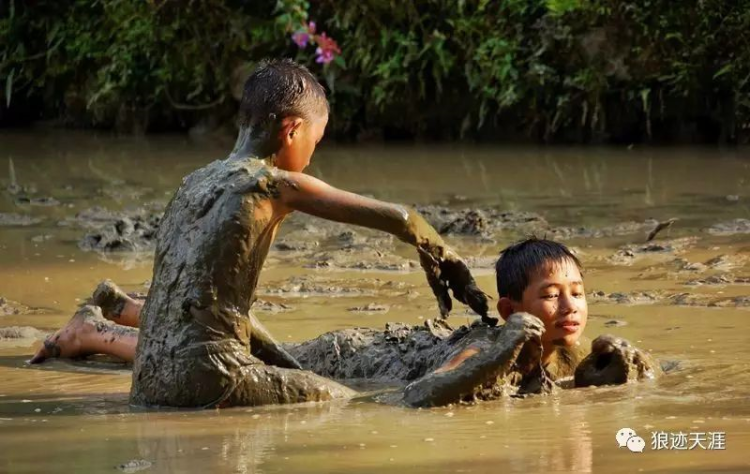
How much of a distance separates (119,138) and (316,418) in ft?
33.7

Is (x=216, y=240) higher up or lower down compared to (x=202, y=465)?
higher up

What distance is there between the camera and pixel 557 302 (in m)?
4.93

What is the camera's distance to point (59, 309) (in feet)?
20.8

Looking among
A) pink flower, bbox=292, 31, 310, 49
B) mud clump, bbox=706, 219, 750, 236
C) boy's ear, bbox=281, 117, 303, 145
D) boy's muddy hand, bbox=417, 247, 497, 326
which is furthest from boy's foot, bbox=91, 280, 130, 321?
pink flower, bbox=292, 31, 310, 49

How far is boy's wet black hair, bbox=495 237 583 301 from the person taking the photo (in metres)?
4.95

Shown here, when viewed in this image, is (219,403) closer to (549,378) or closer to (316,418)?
(316,418)

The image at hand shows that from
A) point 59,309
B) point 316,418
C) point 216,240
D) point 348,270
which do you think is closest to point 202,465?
point 316,418

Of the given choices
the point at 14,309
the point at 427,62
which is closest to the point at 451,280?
the point at 14,309

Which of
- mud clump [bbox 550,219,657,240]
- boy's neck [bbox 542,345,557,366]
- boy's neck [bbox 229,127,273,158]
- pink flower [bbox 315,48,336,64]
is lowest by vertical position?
boy's neck [bbox 542,345,557,366]

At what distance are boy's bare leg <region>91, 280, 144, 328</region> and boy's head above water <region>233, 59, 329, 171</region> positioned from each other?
1407 millimetres

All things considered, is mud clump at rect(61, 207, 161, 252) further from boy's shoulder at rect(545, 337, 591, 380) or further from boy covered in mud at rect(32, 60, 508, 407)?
boy's shoulder at rect(545, 337, 591, 380)

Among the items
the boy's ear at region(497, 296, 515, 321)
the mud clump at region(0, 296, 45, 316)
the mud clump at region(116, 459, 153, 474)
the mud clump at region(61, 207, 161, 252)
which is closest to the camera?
the mud clump at region(116, 459, 153, 474)

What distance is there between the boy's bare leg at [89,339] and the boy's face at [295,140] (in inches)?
50.2

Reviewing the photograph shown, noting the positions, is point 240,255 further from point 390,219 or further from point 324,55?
point 324,55
